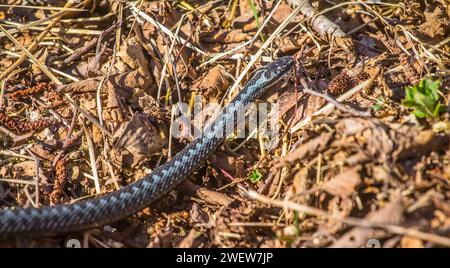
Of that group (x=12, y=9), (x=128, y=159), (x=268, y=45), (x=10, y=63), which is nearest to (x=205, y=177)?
(x=128, y=159)

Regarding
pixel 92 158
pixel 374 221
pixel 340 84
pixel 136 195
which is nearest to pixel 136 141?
pixel 92 158

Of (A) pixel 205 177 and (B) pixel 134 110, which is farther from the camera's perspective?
(B) pixel 134 110

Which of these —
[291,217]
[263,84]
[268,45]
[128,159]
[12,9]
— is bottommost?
[291,217]

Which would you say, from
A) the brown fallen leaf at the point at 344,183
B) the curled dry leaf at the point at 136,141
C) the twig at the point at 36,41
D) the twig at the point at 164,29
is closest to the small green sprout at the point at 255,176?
the brown fallen leaf at the point at 344,183

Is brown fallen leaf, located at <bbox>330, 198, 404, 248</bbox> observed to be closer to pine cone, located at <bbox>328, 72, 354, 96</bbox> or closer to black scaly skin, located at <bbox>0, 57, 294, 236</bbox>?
pine cone, located at <bbox>328, 72, 354, 96</bbox>
